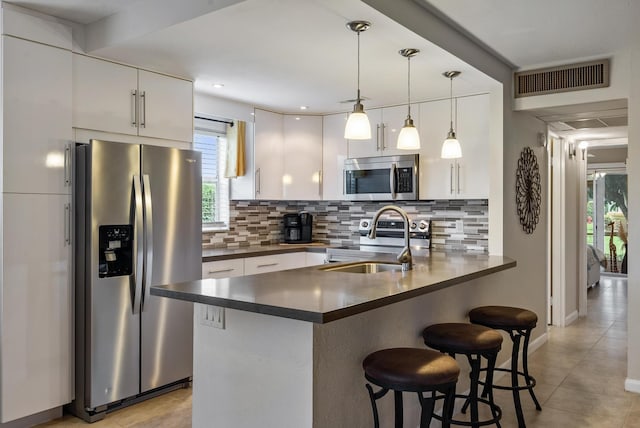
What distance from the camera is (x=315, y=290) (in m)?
2.21

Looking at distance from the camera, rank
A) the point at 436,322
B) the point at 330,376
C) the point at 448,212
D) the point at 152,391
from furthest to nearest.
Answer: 1. the point at 448,212
2. the point at 152,391
3. the point at 436,322
4. the point at 330,376

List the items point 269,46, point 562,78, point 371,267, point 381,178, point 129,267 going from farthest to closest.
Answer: point 381,178 → point 562,78 → point 371,267 → point 129,267 → point 269,46

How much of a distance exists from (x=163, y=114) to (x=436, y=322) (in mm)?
2322

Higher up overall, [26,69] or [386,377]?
[26,69]

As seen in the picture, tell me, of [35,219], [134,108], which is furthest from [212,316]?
[134,108]

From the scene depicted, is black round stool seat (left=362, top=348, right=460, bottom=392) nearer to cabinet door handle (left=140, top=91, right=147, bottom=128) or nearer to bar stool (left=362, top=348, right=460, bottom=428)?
bar stool (left=362, top=348, right=460, bottom=428)

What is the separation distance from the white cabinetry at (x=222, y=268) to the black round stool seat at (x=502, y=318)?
6.40ft

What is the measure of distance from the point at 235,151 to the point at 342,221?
1.45 meters

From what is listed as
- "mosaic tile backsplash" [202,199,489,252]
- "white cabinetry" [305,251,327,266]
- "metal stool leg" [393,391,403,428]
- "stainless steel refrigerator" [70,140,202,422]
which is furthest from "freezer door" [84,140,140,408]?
"white cabinetry" [305,251,327,266]

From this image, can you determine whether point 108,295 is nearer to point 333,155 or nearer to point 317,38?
point 317,38

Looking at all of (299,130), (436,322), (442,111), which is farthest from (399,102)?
(436,322)

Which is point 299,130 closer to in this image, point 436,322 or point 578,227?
point 436,322

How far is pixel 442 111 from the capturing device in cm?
457

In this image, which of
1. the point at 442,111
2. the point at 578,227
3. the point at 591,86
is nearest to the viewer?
the point at 591,86
